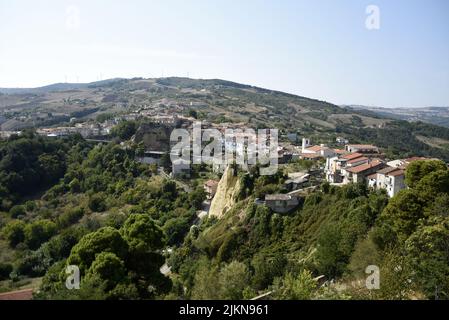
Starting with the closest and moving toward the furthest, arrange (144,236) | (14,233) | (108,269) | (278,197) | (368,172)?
(108,269) → (144,236) → (278,197) → (368,172) → (14,233)

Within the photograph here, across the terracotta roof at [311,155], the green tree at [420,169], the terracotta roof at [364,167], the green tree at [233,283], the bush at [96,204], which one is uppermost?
the green tree at [420,169]

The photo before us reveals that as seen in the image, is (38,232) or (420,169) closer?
(420,169)

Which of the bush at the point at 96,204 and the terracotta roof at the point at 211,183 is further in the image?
the bush at the point at 96,204

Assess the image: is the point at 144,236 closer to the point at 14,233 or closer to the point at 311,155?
the point at 14,233

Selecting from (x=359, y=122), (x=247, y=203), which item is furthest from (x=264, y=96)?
(x=247, y=203)

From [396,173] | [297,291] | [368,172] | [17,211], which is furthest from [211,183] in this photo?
[297,291]

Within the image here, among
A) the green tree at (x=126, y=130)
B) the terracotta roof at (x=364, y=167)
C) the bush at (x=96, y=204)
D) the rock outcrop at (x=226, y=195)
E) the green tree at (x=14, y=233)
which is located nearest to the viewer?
the terracotta roof at (x=364, y=167)

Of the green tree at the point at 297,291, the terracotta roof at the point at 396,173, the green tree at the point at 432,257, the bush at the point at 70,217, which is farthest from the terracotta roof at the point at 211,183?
the green tree at the point at 297,291

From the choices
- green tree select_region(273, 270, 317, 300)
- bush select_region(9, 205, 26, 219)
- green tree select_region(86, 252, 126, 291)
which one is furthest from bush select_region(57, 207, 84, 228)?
green tree select_region(273, 270, 317, 300)

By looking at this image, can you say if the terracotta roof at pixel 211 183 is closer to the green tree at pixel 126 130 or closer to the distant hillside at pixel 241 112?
the green tree at pixel 126 130
